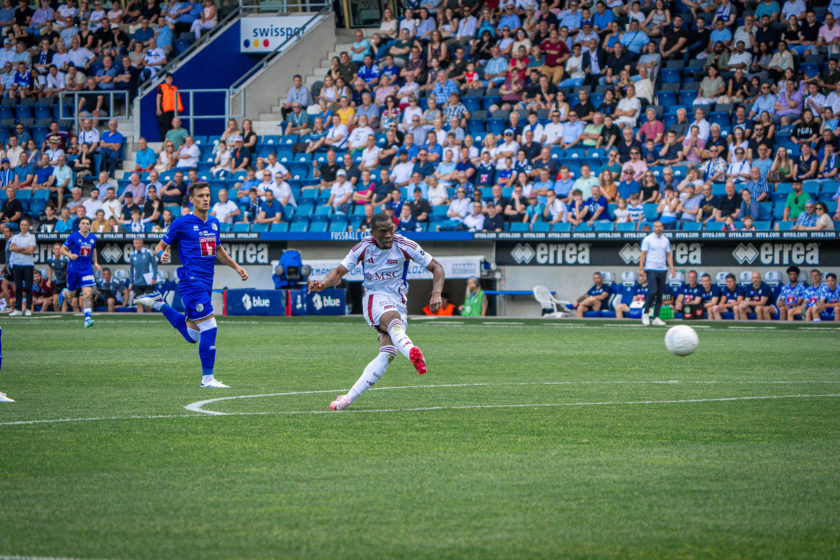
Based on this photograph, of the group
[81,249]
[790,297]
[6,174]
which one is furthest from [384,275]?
[6,174]

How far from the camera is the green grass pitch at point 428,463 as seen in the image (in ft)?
17.3

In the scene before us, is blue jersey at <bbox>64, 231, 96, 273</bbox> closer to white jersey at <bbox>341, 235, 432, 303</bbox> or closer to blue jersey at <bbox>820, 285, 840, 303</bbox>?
blue jersey at <bbox>820, 285, 840, 303</bbox>

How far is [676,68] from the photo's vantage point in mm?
28328

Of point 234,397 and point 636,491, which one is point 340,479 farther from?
point 234,397

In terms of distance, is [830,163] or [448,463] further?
[830,163]

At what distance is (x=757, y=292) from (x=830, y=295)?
1478 mm

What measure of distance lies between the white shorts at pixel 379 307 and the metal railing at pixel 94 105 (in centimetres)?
2640

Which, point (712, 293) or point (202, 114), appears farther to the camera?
point (202, 114)

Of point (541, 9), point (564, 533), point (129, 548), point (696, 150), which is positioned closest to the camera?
point (129, 548)

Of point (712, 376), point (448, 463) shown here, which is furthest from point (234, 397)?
point (712, 376)

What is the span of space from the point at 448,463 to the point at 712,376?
665 cm

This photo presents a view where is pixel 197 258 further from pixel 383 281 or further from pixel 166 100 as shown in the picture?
pixel 166 100

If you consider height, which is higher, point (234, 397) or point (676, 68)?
point (676, 68)

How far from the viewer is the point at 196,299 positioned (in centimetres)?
1228
